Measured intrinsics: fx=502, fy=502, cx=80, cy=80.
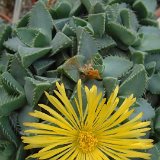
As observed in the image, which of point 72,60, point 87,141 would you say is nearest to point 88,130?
point 87,141

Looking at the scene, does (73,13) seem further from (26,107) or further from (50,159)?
(50,159)

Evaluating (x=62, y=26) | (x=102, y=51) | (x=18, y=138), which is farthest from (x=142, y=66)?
(x=18, y=138)

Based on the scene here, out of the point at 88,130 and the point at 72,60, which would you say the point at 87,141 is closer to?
the point at 88,130

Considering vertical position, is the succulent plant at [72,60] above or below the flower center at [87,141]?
above

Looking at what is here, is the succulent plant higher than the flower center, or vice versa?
the succulent plant
